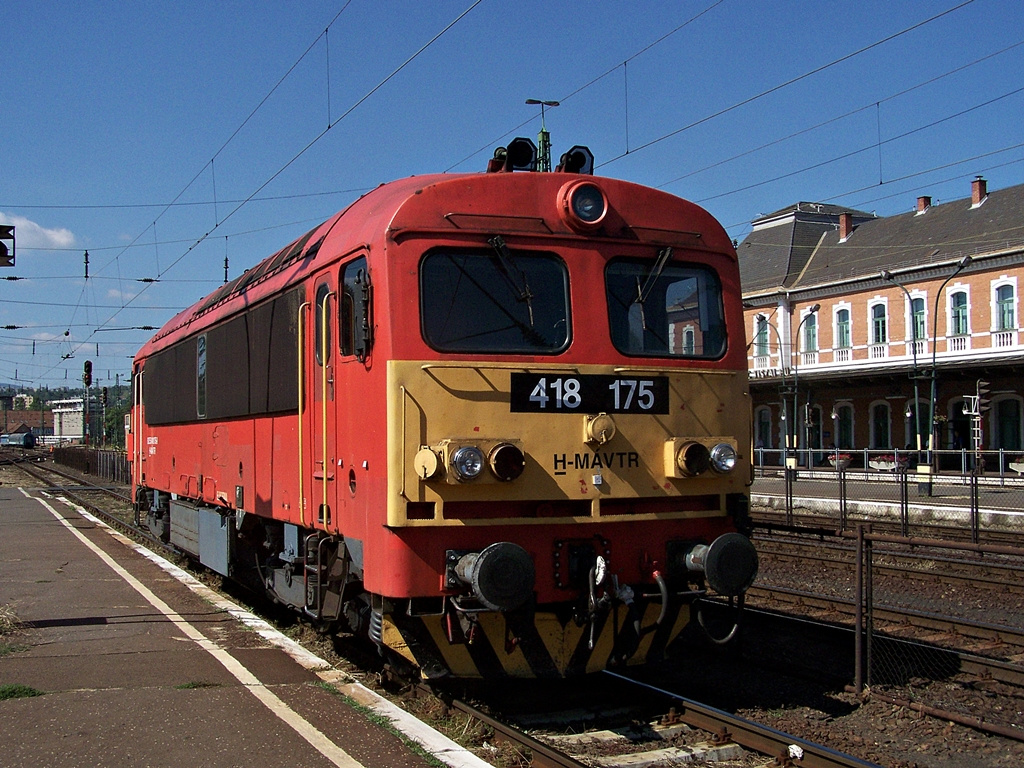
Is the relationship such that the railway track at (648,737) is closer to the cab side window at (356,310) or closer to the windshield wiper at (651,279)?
the cab side window at (356,310)

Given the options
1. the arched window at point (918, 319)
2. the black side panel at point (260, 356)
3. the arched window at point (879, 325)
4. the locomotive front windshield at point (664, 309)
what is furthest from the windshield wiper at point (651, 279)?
the arched window at point (879, 325)

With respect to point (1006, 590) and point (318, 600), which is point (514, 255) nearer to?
point (318, 600)

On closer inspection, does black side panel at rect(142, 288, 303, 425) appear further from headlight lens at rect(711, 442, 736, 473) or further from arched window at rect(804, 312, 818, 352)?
arched window at rect(804, 312, 818, 352)

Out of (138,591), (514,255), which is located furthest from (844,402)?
(514,255)

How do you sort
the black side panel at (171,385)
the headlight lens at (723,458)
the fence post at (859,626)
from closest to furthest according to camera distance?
the headlight lens at (723,458) < the fence post at (859,626) < the black side panel at (171,385)

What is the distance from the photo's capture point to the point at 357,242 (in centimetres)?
704

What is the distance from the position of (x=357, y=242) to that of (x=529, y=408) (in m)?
1.66

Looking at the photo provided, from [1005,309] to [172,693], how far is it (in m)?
39.1

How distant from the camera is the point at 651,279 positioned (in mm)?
7270

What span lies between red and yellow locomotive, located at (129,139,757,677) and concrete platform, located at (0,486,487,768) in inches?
25.7

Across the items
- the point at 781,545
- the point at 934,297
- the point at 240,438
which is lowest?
the point at 781,545

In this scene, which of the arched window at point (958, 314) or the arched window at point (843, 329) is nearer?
the arched window at point (958, 314)

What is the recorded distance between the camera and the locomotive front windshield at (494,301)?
6641 mm

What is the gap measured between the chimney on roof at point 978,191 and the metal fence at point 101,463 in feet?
116
